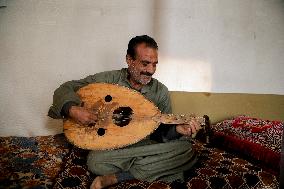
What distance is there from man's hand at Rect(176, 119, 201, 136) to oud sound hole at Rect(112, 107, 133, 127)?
46cm

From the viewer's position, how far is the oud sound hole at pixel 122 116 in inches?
94.4

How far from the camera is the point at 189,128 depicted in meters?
2.34

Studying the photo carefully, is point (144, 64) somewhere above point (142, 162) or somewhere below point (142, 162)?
above

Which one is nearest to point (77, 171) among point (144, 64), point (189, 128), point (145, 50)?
point (189, 128)

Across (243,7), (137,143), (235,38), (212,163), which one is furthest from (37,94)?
(243,7)

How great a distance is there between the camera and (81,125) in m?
2.40

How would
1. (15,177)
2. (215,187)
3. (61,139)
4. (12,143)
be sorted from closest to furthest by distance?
1. (215,187)
2. (15,177)
3. (12,143)
4. (61,139)

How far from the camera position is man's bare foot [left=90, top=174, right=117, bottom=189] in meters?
2.14

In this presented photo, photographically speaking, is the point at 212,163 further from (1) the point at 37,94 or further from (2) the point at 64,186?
(1) the point at 37,94

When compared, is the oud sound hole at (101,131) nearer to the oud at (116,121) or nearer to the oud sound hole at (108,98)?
the oud at (116,121)

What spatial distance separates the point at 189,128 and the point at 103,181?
83 cm

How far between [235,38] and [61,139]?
117 inches

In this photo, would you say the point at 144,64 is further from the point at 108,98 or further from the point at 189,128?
the point at 189,128

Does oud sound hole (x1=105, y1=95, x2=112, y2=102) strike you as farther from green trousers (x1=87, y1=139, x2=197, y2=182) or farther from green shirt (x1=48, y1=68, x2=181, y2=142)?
green trousers (x1=87, y1=139, x2=197, y2=182)
